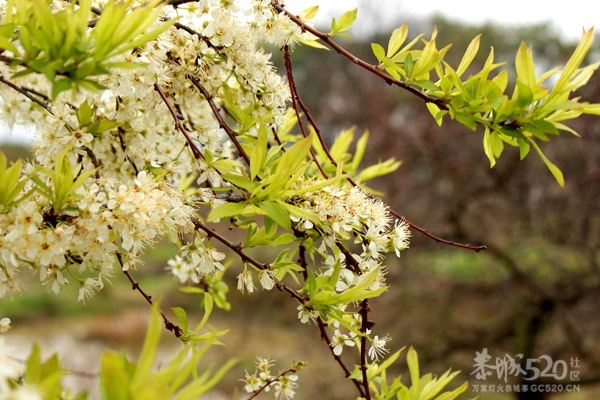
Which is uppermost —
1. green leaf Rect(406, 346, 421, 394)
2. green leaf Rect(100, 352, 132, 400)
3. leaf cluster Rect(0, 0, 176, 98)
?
leaf cluster Rect(0, 0, 176, 98)

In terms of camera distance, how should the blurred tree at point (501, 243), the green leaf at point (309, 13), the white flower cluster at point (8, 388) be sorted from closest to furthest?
the white flower cluster at point (8, 388), the green leaf at point (309, 13), the blurred tree at point (501, 243)

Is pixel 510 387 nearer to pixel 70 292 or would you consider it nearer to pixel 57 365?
pixel 57 365

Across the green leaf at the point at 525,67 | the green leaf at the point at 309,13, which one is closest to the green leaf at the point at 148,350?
the green leaf at the point at 525,67

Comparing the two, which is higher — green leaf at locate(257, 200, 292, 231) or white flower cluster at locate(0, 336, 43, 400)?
green leaf at locate(257, 200, 292, 231)

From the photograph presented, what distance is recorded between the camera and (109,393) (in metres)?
0.34

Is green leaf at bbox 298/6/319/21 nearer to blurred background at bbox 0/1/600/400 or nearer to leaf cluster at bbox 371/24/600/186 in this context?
leaf cluster at bbox 371/24/600/186

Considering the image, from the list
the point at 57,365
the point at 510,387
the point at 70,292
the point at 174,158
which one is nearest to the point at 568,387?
the point at 510,387

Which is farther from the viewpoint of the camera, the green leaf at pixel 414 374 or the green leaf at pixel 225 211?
the green leaf at pixel 414 374

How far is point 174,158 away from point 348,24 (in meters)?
0.30

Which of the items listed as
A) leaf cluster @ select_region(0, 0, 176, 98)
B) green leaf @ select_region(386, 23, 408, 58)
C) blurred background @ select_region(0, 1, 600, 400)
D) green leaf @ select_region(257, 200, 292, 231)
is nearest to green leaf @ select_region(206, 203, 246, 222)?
green leaf @ select_region(257, 200, 292, 231)

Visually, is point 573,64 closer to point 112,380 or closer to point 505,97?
point 505,97

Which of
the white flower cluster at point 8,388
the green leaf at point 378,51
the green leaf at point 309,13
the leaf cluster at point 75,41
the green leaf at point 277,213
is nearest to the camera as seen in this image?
the white flower cluster at point 8,388

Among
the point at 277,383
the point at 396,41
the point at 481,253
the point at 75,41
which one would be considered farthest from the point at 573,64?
the point at 481,253

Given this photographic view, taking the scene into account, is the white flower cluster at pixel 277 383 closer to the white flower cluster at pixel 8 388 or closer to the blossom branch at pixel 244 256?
the blossom branch at pixel 244 256
